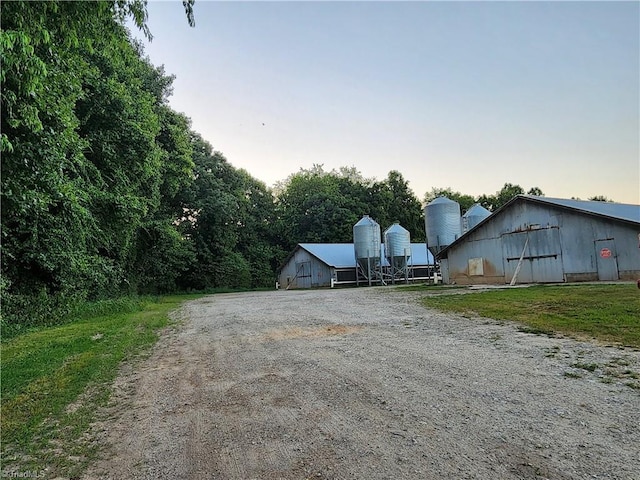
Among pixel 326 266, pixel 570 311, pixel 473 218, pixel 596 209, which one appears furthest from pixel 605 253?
pixel 326 266

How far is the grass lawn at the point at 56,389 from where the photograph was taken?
303 cm

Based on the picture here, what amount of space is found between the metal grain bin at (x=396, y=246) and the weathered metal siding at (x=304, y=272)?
5.31 metres

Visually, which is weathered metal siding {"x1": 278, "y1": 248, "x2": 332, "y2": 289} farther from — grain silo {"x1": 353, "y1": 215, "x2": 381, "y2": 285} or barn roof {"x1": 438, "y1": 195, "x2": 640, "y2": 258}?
barn roof {"x1": 438, "y1": 195, "x2": 640, "y2": 258}

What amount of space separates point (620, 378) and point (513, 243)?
16.6 metres

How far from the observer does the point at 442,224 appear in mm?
25922

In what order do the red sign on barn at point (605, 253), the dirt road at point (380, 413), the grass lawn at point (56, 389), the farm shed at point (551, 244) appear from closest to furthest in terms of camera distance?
1. the dirt road at point (380, 413)
2. the grass lawn at point (56, 389)
3. the farm shed at point (551, 244)
4. the red sign on barn at point (605, 253)

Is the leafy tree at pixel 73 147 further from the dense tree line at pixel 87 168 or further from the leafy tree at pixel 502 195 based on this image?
the leafy tree at pixel 502 195

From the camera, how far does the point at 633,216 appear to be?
17.0m

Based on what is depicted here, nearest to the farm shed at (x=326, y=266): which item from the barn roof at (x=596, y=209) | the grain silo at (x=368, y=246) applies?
the grain silo at (x=368, y=246)

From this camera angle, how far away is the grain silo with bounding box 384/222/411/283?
32719 millimetres

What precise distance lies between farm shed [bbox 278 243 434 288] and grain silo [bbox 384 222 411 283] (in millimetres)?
2046

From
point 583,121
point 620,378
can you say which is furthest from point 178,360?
point 583,121

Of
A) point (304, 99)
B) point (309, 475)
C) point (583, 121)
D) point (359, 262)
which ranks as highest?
point (304, 99)

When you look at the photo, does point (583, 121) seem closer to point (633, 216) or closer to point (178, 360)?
point (633, 216)
